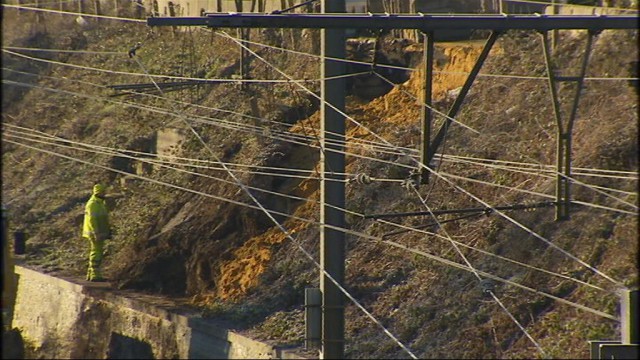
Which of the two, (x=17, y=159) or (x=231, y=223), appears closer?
(x=231, y=223)

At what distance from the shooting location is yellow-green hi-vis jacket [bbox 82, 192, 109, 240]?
23.6 metres

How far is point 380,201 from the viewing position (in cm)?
2027

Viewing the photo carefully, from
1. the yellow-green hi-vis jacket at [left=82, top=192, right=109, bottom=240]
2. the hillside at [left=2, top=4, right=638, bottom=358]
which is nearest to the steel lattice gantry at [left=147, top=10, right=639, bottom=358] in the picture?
the hillside at [left=2, top=4, right=638, bottom=358]

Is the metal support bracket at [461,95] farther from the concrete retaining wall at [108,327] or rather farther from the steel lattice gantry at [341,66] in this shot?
the concrete retaining wall at [108,327]

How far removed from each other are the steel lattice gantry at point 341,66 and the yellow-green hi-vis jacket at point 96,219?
9.18 meters

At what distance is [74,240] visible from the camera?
87.6 ft

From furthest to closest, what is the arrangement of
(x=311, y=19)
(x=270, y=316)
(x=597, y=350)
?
(x=270, y=316) → (x=311, y=19) → (x=597, y=350)

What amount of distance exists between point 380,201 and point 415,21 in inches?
345

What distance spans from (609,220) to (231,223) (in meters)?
7.76

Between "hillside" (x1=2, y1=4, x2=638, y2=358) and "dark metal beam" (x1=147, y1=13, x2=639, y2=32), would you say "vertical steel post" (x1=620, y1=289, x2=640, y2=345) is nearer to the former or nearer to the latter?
"hillside" (x1=2, y1=4, x2=638, y2=358)

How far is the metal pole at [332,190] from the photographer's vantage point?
13805 mm

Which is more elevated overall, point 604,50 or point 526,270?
point 604,50

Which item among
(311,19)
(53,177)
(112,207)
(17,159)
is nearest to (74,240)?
(112,207)

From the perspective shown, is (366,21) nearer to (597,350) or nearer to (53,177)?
(597,350)
